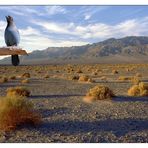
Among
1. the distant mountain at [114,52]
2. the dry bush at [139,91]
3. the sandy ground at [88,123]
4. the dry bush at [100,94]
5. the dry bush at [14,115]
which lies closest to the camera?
the sandy ground at [88,123]

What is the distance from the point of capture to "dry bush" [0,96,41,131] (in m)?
12.8

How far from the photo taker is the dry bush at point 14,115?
42.1 ft

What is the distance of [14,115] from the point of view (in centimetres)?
1302

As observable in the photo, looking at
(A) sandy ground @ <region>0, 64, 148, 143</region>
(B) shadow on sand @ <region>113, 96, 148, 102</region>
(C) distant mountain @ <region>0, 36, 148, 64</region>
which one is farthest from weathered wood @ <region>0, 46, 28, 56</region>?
(C) distant mountain @ <region>0, 36, 148, 64</region>

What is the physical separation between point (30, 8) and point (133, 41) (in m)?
149

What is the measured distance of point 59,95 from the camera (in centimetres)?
2256

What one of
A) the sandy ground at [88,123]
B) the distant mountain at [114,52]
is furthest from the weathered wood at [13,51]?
the distant mountain at [114,52]

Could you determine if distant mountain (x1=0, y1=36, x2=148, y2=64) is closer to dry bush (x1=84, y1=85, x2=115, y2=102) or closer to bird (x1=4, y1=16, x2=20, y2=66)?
dry bush (x1=84, y1=85, x2=115, y2=102)

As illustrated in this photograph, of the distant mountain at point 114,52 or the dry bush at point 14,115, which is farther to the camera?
the distant mountain at point 114,52

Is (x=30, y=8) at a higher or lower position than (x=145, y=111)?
higher

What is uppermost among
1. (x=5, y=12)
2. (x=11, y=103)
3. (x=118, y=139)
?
(x=5, y=12)

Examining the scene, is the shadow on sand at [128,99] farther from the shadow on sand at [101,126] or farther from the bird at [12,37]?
the bird at [12,37]

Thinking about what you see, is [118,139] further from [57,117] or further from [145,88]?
[145,88]
